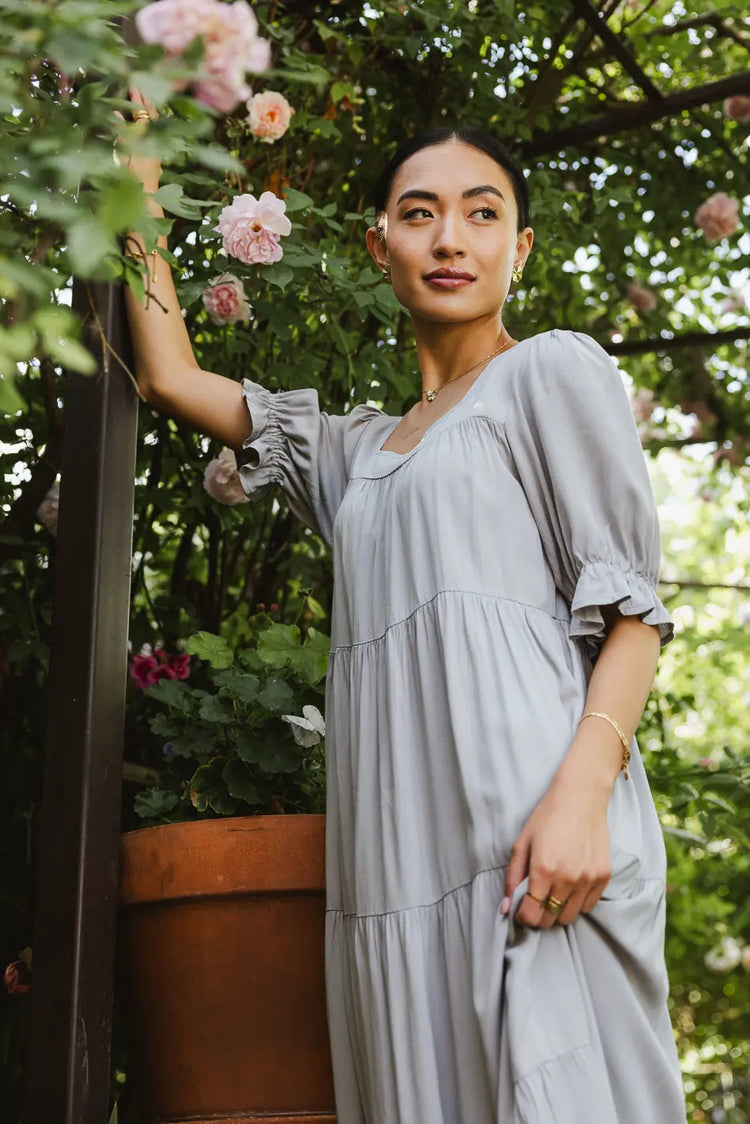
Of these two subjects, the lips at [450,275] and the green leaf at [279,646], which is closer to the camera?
the lips at [450,275]

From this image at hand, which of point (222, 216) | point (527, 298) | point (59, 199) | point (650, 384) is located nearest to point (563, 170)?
point (527, 298)

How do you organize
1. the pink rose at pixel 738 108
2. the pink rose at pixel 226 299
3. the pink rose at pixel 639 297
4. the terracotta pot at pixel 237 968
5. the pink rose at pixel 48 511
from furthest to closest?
1. the pink rose at pixel 639 297
2. the pink rose at pixel 738 108
3. the pink rose at pixel 48 511
4. the pink rose at pixel 226 299
5. the terracotta pot at pixel 237 968

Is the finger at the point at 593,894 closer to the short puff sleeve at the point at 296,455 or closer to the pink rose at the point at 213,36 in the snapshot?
the short puff sleeve at the point at 296,455

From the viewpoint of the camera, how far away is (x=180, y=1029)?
1.68m

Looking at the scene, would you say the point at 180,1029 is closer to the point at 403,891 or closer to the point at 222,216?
the point at 403,891

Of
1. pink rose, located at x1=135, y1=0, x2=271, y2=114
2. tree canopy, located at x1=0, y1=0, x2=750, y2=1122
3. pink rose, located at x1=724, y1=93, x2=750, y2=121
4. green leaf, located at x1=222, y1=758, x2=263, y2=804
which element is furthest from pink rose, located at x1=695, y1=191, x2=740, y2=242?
pink rose, located at x1=135, y1=0, x2=271, y2=114

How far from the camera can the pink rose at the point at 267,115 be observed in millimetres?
2383

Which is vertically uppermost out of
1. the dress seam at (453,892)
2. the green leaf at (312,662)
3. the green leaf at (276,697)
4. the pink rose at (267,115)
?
the pink rose at (267,115)

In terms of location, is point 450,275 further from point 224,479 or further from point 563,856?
point 563,856

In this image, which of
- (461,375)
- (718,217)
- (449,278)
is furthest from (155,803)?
(718,217)

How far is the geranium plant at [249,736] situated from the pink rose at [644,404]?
2.32 m

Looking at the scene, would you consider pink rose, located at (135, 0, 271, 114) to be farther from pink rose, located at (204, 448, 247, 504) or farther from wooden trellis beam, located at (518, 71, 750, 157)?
wooden trellis beam, located at (518, 71, 750, 157)

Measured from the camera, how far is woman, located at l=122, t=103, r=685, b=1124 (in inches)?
52.8

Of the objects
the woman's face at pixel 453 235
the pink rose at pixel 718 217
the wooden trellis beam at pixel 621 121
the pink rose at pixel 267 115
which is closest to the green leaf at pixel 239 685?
the woman's face at pixel 453 235
